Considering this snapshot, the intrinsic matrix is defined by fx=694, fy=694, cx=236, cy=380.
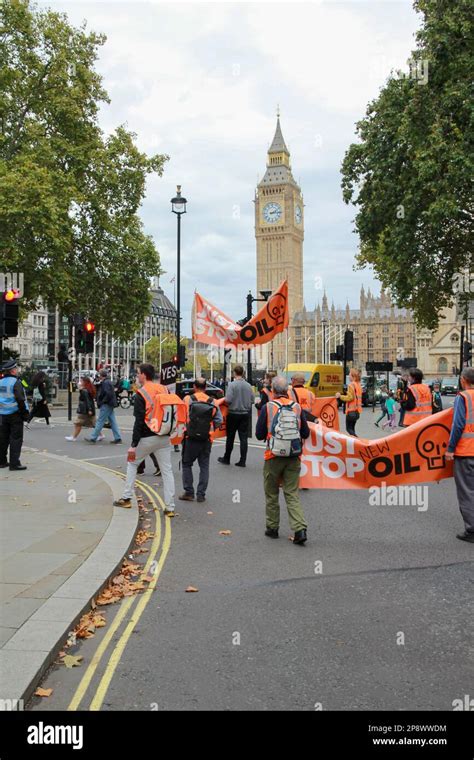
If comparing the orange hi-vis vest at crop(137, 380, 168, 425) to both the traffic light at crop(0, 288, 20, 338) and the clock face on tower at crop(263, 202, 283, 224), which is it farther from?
the clock face on tower at crop(263, 202, 283, 224)

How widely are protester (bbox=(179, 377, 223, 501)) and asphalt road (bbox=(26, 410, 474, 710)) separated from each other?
1.54m

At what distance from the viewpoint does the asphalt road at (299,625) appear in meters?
3.80

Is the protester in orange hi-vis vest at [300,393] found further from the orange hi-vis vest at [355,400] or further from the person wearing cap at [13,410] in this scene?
the person wearing cap at [13,410]

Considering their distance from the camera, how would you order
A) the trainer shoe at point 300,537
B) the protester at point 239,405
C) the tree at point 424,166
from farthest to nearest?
1. the tree at point 424,166
2. the protester at point 239,405
3. the trainer shoe at point 300,537

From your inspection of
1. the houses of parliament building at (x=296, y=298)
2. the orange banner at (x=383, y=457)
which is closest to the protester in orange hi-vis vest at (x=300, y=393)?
the orange banner at (x=383, y=457)

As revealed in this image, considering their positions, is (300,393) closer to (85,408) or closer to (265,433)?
(265,433)

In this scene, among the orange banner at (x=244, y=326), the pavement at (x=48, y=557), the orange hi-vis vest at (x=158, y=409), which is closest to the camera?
the pavement at (x=48, y=557)

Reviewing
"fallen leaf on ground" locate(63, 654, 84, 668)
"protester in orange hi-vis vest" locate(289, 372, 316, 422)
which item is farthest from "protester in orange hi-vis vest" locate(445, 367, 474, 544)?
"fallen leaf on ground" locate(63, 654, 84, 668)

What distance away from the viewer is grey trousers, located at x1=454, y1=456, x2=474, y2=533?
24.5 feet

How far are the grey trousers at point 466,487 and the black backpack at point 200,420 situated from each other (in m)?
3.58

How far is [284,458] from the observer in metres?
7.54

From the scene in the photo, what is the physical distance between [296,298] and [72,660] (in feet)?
504
